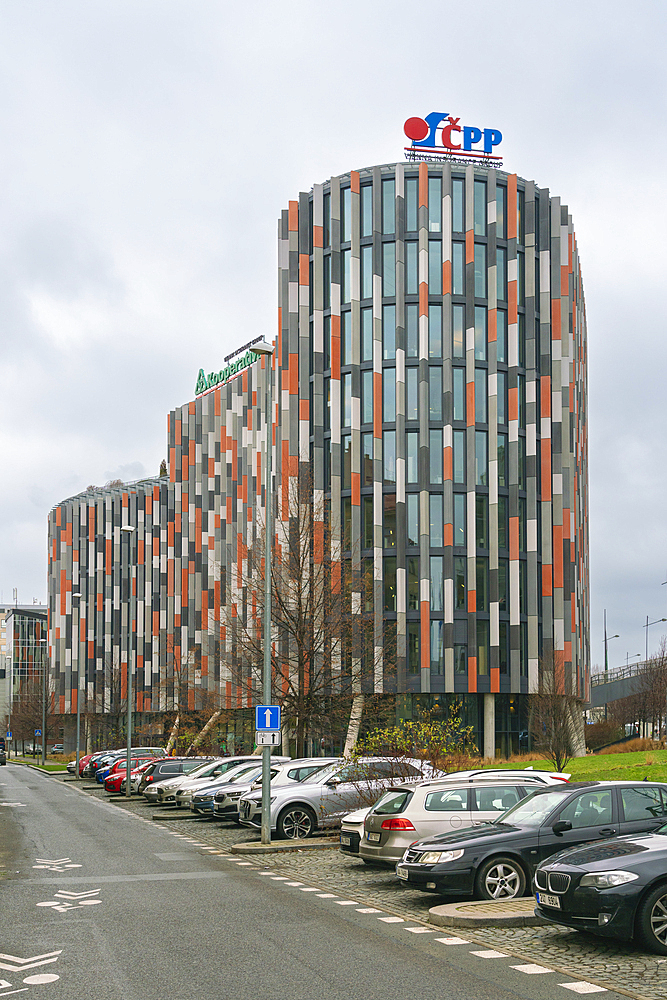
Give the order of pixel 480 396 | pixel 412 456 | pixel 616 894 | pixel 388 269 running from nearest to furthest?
1. pixel 616 894
2. pixel 412 456
3. pixel 480 396
4. pixel 388 269

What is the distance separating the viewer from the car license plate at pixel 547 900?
11.1 meters

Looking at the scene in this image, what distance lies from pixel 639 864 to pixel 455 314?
166 ft

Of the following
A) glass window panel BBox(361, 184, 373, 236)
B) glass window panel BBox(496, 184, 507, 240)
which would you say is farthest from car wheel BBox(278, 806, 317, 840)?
glass window panel BBox(496, 184, 507, 240)

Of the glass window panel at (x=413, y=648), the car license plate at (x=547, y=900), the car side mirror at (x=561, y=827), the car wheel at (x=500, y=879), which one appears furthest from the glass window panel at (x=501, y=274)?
the car license plate at (x=547, y=900)

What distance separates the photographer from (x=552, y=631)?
5922 cm

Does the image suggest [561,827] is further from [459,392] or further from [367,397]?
[367,397]

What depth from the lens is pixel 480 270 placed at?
196ft

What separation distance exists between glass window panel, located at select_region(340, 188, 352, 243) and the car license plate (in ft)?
174

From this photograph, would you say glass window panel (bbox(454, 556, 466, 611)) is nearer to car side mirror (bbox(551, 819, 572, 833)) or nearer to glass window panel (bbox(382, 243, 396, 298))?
Result: glass window panel (bbox(382, 243, 396, 298))

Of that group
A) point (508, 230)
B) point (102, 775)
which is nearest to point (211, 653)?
point (102, 775)

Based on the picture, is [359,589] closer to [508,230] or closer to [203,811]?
[203,811]

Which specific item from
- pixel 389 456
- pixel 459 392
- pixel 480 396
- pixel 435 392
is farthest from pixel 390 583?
pixel 480 396

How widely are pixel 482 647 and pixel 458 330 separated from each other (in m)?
16.7

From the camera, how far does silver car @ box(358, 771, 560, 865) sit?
16234 millimetres
